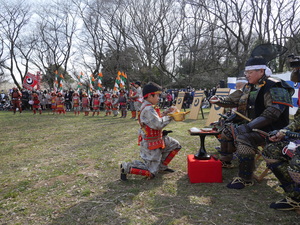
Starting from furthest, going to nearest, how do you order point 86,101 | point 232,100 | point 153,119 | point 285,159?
point 86,101 → point 232,100 → point 153,119 → point 285,159

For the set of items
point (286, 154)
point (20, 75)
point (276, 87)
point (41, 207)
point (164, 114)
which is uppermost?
point (20, 75)

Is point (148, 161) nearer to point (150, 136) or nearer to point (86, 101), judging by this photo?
point (150, 136)

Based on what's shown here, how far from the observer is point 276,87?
3.08 metres

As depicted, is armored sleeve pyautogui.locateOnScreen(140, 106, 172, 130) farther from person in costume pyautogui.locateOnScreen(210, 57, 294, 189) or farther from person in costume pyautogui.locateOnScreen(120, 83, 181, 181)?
person in costume pyautogui.locateOnScreen(210, 57, 294, 189)

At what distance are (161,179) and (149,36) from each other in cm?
2148

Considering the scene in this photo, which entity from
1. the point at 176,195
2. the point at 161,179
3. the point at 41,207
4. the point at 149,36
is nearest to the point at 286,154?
the point at 176,195

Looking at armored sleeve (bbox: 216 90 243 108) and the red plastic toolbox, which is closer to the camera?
the red plastic toolbox

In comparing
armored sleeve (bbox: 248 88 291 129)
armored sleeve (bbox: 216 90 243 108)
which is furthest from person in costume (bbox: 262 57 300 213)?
armored sleeve (bbox: 216 90 243 108)

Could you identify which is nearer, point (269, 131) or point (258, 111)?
point (269, 131)

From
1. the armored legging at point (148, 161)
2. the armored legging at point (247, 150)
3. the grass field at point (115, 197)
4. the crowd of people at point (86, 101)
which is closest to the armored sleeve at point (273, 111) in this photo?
the armored legging at point (247, 150)

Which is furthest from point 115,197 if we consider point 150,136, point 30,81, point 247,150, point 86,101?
point 30,81

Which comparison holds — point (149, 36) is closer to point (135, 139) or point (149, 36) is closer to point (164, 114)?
point (135, 139)

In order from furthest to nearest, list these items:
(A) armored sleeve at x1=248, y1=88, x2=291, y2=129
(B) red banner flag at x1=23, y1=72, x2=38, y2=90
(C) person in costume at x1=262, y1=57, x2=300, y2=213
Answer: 1. (B) red banner flag at x1=23, y1=72, x2=38, y2=90
2. (A) armored sleeve at x1=248, y1=88, x2=291, y2=129
3. (C) person in costume at x1=262, y1=57, x2=300, y2=213

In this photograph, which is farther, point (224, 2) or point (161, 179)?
point (224, 2)
